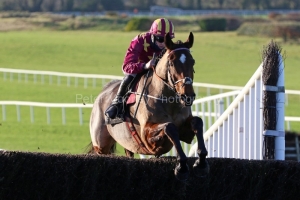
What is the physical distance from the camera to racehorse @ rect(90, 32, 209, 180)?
234 inches

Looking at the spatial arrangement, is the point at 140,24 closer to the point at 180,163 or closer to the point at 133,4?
the point at 133,4

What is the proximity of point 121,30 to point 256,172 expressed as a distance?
39.3m

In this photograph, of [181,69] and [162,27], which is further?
[162,27]

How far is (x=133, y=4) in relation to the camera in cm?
6106

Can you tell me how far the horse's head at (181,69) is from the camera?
5.95 m

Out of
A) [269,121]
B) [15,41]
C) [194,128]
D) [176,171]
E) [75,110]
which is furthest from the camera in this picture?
[15,41]

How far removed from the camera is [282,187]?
5891 mm

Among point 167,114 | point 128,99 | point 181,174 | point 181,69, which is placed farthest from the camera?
point 128,99

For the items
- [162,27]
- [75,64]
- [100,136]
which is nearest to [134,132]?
[162,27]

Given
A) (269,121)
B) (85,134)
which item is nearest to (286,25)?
(85,134)

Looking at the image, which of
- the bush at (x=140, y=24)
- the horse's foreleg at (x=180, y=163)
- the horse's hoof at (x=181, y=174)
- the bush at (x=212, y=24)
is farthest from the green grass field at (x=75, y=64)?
the horse's hoof at (x=181, y=174)

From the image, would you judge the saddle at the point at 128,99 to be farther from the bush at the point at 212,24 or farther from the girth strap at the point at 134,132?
the bush at the point at 212,24

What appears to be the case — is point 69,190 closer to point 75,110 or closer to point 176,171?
point 176,171

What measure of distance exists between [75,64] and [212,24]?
41.8ft
